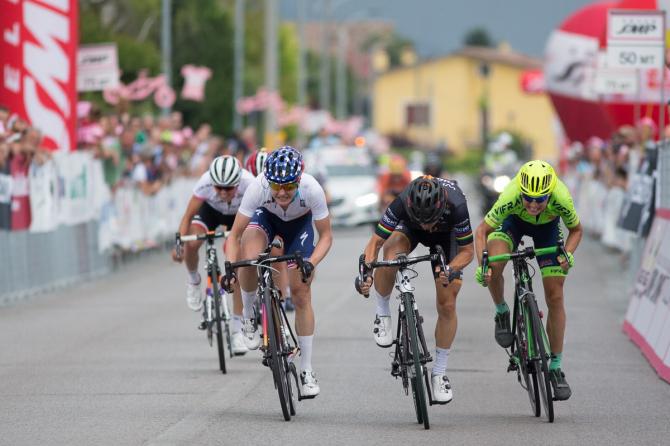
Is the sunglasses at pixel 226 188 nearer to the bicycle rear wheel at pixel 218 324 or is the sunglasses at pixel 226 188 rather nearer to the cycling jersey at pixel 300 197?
the bicycle rear wheel at pixel 218 324

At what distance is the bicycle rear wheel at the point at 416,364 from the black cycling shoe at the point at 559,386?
867 mm

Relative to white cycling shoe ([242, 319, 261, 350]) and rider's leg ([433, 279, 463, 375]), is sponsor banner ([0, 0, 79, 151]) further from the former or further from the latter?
rider's leg ([433, 279, 463, 375])

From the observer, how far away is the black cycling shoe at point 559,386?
10.5 m

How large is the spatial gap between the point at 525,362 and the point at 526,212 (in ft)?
3.35

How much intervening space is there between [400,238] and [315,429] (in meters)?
1.54

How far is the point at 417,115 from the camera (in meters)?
145

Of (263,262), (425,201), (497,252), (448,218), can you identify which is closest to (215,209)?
(263,262)

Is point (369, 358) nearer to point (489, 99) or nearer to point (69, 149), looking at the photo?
point (69, 149)

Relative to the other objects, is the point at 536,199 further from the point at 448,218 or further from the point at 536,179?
the point at 448,218

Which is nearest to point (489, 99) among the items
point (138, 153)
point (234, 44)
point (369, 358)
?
point (234, 44)

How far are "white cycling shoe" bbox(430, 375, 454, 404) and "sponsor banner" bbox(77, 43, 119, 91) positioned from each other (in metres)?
17.2

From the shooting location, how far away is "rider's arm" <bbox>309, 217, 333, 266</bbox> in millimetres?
11109

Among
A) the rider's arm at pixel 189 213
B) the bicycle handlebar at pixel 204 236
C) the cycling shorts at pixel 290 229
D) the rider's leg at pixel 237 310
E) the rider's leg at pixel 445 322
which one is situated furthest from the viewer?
the rider's arm at pixel 189 213

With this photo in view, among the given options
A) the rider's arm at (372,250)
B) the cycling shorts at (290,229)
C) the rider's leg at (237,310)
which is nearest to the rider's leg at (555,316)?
the rider's arm at (372,250)
